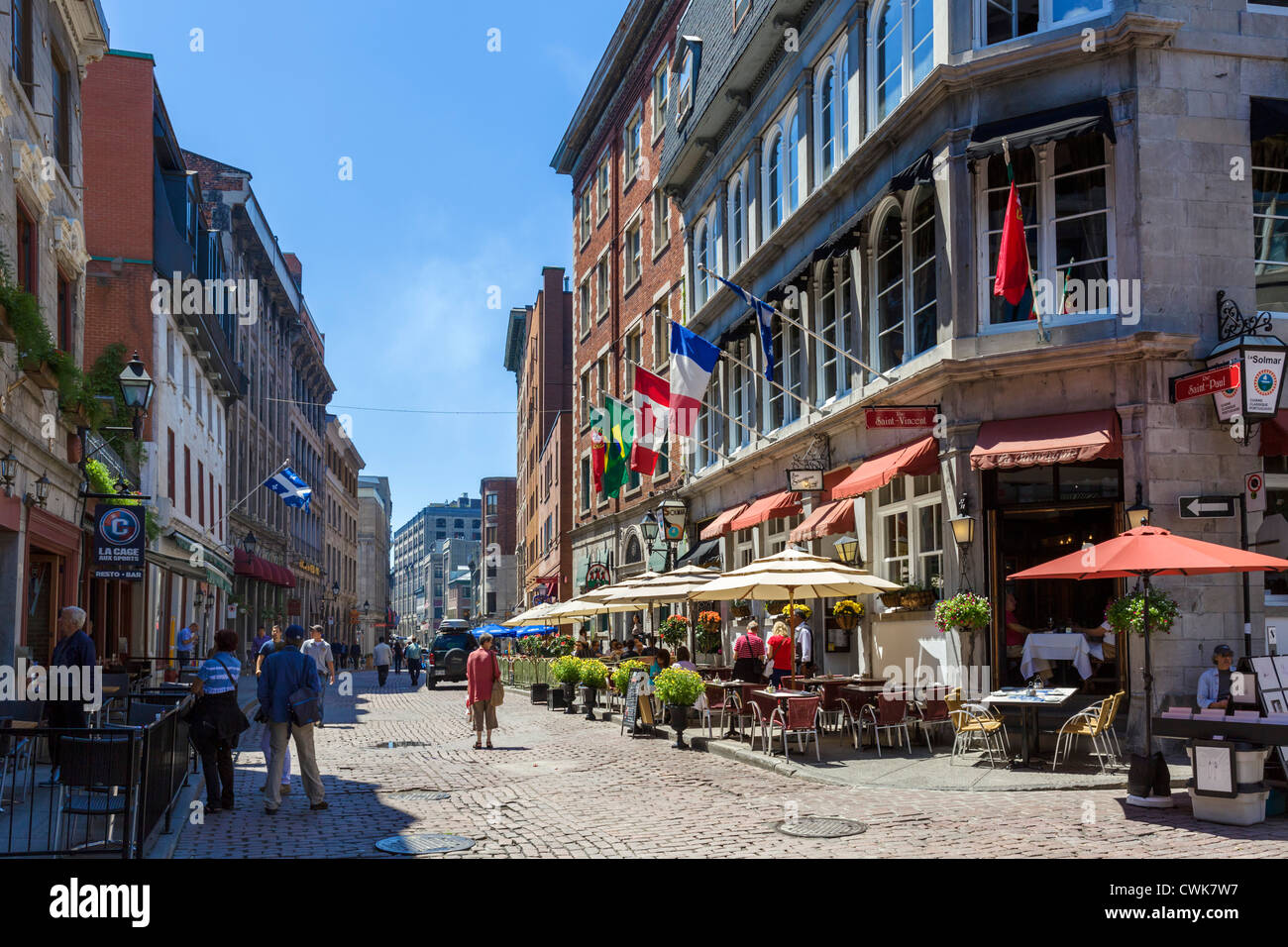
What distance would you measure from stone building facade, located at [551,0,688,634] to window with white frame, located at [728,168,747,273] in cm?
484

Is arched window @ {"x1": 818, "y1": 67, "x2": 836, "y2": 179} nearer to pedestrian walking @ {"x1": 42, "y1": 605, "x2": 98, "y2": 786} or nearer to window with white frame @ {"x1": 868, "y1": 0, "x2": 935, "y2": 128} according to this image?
window with white frame @ {"x1": 868, "y1": 0, "x2": 935, "y2": 128}

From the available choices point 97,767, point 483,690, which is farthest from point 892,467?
point 97,767

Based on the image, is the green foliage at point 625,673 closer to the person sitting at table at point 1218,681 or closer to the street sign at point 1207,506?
the street sign at point 1207,506

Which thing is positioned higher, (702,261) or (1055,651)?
(702,261)

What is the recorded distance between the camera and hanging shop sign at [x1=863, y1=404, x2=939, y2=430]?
A: 18.0 m

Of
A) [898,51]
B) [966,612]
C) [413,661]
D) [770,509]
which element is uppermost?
[898,51]

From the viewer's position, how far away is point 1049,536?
1742 centimetres

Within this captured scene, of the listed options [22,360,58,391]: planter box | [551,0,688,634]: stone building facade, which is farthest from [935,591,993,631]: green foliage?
[551,0,688,634]: stone building facade

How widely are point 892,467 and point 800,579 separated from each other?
2702mm

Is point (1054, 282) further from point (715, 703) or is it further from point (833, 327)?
point (715, 703)

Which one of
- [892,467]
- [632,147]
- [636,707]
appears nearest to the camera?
[892,467]

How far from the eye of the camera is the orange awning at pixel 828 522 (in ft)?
70.5

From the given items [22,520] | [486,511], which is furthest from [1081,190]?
[486,511]

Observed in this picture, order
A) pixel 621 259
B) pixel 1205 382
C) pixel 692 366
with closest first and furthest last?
1. pixel 1205 382
2. pixel 692 366
3. pixel 621 259
